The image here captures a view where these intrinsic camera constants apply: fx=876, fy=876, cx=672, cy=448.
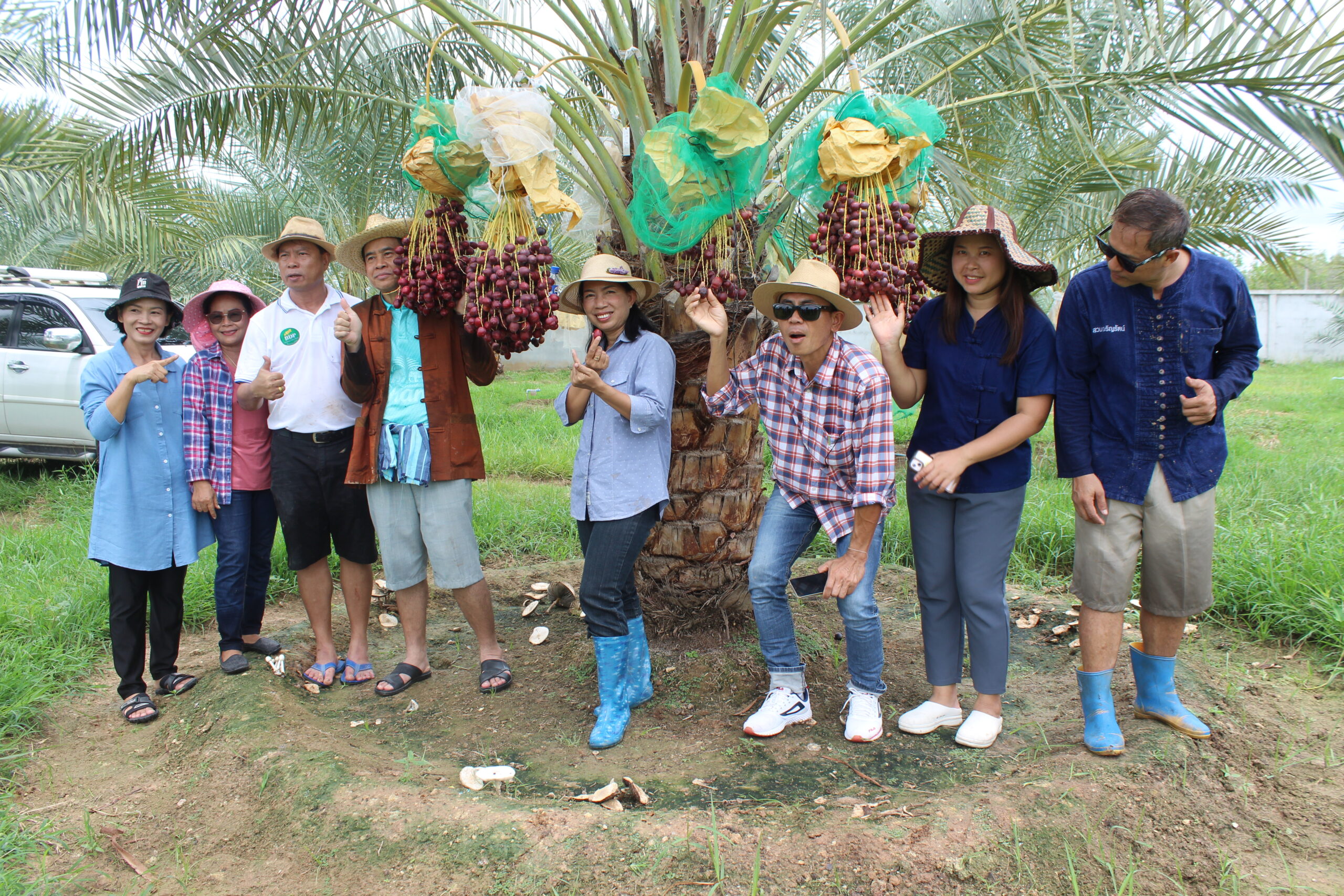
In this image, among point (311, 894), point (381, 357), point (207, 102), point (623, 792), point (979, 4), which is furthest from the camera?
point (979, 4)

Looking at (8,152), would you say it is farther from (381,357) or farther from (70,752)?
(70,752)

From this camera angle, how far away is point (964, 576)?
122 inches

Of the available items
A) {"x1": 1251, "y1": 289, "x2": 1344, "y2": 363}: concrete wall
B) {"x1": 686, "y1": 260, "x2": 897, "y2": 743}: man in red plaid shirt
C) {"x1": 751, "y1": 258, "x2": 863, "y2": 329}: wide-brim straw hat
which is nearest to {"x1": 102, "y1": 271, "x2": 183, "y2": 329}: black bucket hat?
{"x1": 686, "y1": 260, "x2": 897, "y2": 743}: man in red plaid shirt

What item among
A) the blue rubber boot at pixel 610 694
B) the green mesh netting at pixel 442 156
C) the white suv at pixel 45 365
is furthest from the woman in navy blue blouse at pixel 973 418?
the white suv at pixel 45 365

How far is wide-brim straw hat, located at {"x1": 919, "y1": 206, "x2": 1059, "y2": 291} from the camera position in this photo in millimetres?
2893

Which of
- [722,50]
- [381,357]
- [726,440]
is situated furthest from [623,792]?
[722,50]

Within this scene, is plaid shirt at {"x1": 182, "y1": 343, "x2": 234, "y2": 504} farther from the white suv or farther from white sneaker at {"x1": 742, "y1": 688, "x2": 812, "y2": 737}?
the white suv

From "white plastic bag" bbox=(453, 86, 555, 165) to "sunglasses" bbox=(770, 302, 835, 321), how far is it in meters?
0.93

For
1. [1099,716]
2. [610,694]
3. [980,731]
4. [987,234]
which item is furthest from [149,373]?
[1099,716]

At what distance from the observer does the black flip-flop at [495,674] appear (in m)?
3.76

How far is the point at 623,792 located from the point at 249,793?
1.27 metres

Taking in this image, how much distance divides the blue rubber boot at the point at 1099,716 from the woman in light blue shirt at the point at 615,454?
163 centimetres

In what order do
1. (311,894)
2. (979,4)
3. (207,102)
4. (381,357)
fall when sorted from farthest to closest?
(979,4)
(207,102)
(381,357)
(311,894)

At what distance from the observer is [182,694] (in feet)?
12.2
